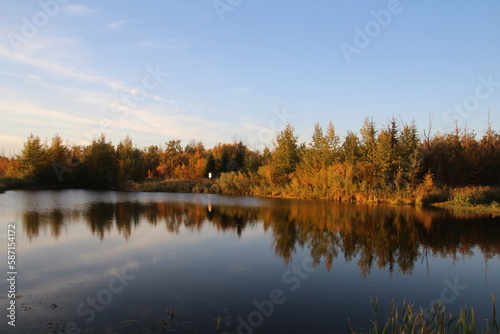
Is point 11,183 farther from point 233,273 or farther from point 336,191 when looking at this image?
point 233,273

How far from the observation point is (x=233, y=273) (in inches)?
313

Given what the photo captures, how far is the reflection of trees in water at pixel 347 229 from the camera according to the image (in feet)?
33.2

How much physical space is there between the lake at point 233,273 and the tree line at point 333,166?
13.1m

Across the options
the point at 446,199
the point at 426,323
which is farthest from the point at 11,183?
the point at 426,323

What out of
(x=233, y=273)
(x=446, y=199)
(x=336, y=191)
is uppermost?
(x=336, y=191)

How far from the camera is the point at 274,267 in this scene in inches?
337

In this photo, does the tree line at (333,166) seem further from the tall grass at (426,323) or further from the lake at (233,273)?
the tall grass at (426,323)

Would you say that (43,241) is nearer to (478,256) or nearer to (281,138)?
(478,256)

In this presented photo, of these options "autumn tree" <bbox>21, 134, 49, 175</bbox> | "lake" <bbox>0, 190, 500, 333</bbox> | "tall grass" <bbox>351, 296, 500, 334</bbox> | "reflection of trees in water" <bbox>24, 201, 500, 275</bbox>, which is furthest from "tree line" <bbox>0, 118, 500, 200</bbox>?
"tall grass" <bbox>351, 296, 500, 334</bbox>

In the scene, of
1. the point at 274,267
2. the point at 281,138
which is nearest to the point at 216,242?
the point at 274,267

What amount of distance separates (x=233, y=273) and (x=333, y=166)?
23315 mm

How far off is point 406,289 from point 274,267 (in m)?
2.99

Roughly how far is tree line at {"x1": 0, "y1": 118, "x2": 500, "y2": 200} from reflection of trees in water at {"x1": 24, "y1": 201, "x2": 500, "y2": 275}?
322 inches

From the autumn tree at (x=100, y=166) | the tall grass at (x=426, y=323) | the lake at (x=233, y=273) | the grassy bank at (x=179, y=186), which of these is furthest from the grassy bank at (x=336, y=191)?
the tall grass at (x=426, y=323)
